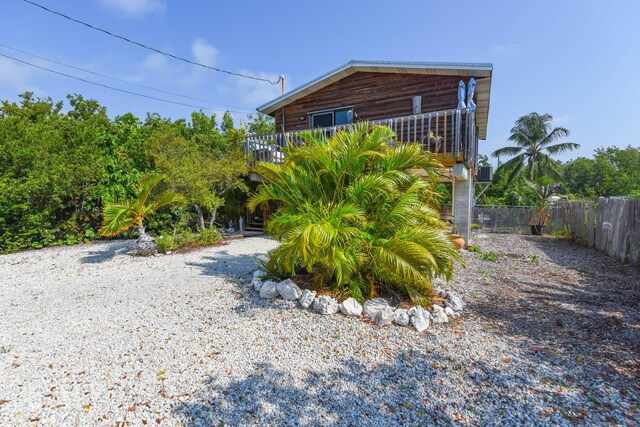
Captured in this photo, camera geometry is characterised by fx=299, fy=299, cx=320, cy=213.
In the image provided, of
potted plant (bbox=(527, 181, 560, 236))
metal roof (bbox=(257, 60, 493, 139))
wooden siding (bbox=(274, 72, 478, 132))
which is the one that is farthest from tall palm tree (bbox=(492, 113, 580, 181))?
wooden siding (bbox=(274, 72, 478, 132))

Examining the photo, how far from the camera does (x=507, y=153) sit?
82.1ft

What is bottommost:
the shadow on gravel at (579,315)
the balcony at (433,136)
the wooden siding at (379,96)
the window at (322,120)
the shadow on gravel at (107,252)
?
the shadow on gravel at (107,252)

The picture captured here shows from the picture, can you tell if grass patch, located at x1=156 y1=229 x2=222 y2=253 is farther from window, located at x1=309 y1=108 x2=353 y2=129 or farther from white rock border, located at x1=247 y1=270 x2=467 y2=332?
window, located at x1=309 y1=108 x2=353 y2=129

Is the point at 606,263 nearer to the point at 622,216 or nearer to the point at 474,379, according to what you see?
the point at 622,216

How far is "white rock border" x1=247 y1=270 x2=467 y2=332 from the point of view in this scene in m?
3.42

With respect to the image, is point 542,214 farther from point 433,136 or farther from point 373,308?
point 373,308

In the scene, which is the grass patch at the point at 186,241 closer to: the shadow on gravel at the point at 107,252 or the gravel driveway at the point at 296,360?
the shadow on gravel at the point at 107,252

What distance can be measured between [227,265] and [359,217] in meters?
3.40

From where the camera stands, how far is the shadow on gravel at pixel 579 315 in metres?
2.83

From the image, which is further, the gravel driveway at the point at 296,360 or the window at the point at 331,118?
the window at the point at 331,118

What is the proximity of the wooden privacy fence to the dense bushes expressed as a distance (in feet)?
33.7

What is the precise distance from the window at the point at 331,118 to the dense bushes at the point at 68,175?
3.44 meters

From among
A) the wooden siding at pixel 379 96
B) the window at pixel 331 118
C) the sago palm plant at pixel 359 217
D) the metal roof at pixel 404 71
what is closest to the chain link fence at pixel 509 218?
the metal roof at pixel 404 71

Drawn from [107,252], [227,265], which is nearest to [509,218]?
[227,265]
